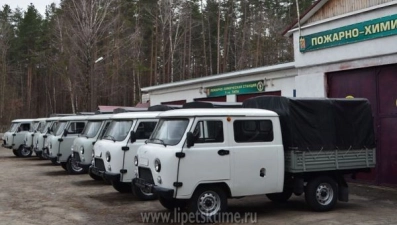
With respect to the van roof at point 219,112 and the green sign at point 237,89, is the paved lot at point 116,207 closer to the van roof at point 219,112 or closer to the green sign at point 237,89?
the van roof at point 219,112

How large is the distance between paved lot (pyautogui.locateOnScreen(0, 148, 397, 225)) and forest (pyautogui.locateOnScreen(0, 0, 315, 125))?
60.6 feet

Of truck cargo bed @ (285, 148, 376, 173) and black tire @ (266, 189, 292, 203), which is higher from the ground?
truck cargo bed @ (285, 148, 376, 173)

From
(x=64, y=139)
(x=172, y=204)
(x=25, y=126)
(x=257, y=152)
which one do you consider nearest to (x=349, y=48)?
(x=257, y=152)

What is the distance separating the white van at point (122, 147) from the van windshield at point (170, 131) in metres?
2.29

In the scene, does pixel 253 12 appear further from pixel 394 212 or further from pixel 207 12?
pixel 394 212

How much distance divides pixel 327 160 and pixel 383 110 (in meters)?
4.56

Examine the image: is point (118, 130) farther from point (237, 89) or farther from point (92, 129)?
point (237, 89)

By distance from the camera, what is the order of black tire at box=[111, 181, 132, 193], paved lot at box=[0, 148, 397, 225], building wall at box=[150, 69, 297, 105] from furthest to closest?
building wall at box=[150, 69, 297, 105] < black tire at box=[111, 181, 132, 193] < paved lot at box=[0, 148, 397, 225]

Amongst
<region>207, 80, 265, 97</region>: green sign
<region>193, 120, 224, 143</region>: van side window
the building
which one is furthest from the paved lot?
<region>207, 80, 265, 97</region>: green sign

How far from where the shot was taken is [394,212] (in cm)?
977

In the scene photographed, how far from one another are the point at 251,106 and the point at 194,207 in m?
2.94

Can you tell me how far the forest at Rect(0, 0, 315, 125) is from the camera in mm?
35281

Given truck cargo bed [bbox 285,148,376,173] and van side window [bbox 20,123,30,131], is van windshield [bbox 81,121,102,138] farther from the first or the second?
van side window [bbox 20,123,30,131]

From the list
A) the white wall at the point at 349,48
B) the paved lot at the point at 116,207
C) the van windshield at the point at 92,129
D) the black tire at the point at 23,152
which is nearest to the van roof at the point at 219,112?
the paved lot at the point at 116,207
